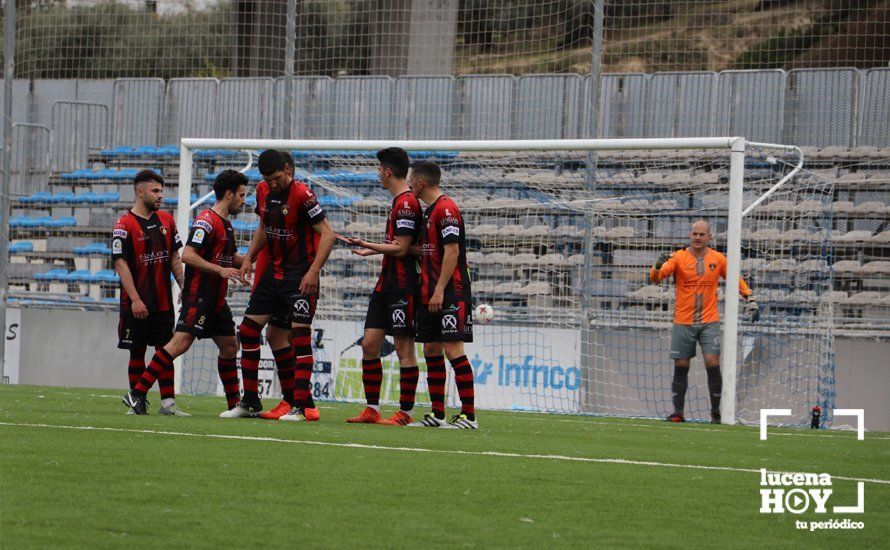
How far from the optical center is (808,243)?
13797mm

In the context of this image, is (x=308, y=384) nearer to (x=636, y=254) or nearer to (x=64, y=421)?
(x=64, y=421)

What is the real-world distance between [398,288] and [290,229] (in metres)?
0.88

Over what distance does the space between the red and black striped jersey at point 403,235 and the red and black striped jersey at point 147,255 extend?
170 cm

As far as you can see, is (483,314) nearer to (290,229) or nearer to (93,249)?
(290,229)

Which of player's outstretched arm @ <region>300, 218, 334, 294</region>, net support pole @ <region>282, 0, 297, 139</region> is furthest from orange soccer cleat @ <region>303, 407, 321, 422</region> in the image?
net support pole @ <region>282, 0, 297, 139</region>

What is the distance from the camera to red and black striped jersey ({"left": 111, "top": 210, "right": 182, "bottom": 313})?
8.90 meters

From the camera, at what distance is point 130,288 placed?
28.8 feet

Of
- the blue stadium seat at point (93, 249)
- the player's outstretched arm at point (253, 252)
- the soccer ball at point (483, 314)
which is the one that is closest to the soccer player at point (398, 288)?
the player's outstretched arm at point (253, 252)

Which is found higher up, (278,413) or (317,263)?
(317,263)

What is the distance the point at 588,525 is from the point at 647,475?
156cm

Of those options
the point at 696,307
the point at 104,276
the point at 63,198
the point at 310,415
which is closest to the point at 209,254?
the point at 310,415

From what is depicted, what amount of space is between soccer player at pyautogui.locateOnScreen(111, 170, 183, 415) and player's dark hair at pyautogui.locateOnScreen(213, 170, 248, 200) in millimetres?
440

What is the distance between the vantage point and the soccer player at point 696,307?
11.9 m

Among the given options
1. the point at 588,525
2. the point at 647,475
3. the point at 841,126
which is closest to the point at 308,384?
the point at 647,475
